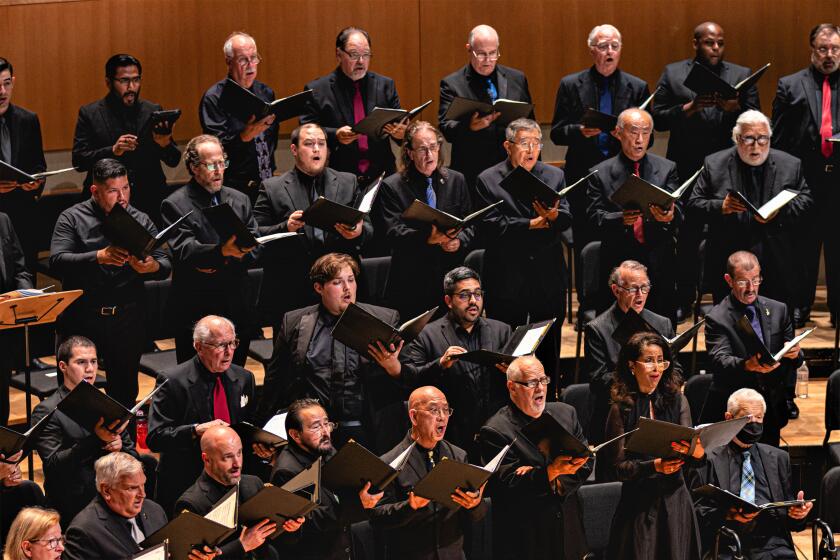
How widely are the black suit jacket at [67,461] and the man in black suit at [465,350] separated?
1.17 meters

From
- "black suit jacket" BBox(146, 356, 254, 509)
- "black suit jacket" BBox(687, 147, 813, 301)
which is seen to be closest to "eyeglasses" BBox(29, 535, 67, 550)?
"black suit jacket" BBox(146, 356, 254, 509)

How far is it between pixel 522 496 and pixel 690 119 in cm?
248

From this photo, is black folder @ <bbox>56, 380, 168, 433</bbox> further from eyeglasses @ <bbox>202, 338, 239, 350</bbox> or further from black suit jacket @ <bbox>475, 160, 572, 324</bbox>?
black suit jacket @ <bbox>475, 160, 572, 324</bbox>

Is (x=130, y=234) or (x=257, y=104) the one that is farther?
(x=257, y=104)

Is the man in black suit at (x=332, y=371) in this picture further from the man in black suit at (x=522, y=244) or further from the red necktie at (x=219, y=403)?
the man in black suit at (x=522, y=244)

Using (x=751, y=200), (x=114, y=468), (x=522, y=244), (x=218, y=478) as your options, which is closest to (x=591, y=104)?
(x=751, y=200)

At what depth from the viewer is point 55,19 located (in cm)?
725

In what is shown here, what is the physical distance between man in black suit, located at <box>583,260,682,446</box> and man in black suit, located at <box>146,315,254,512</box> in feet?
4.58

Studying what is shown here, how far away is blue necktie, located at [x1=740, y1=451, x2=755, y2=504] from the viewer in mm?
5375

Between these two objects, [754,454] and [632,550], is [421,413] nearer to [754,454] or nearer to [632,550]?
[632,550]

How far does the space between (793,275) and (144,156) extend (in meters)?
2.98

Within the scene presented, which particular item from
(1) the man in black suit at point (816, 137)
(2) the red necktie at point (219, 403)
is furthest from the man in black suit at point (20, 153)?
(1) the man in black suit at point (816, 137)

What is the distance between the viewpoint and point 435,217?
562cm

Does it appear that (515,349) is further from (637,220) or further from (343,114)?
(343,114)
